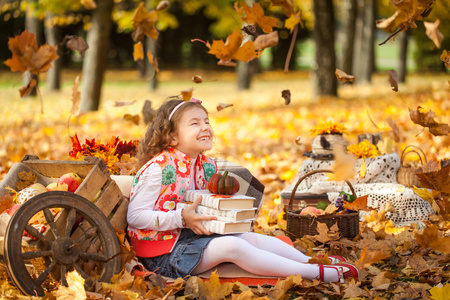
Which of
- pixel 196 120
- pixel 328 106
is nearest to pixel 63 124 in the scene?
pixel 328 106

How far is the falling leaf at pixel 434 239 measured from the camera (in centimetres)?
274

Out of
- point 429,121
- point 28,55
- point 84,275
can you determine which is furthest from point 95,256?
point 429,121

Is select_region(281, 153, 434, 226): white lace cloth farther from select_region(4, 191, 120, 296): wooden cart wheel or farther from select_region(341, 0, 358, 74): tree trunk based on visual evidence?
select_region(341, 0, 358, 74): tree trunk

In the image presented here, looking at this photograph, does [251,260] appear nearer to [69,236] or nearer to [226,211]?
[226,211]

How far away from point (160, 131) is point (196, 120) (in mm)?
205

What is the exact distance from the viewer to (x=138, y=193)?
285 cm

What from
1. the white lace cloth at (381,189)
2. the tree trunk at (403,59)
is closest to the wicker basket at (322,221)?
the white lace cloth at (381,189)

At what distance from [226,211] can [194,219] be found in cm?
16

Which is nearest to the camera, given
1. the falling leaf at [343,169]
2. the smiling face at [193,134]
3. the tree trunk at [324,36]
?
the smiling face at [193,134]

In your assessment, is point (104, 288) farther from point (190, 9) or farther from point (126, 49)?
point (126, 49)

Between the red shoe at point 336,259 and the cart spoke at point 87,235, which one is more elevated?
the cart spoke at point 87,235

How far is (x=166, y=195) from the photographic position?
288cm

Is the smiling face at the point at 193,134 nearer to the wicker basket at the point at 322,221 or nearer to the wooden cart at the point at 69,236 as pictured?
the wooden cart at the point at 69,236

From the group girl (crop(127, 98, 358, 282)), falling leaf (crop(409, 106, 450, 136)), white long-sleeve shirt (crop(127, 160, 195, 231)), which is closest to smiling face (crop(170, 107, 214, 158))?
girl (crop(127, 98, 358, 282))
